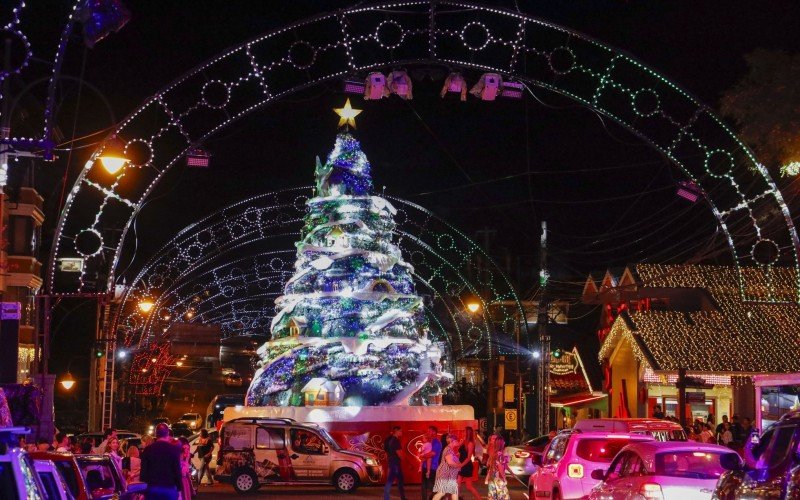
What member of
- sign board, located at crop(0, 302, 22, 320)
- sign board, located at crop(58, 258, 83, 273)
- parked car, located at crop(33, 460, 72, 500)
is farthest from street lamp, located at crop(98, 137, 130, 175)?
sign board, located at crop(58, 258, 83, 273)

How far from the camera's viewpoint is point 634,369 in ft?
149

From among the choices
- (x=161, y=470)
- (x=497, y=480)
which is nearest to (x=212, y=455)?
(x=497, y=480)

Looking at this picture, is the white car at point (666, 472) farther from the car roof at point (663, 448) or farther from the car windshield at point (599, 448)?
the car windshield at point (599, 448)

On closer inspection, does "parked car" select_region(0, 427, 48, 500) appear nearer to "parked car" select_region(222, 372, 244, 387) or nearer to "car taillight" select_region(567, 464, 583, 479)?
"car taillight" select_region(567, 464, 583, 479)

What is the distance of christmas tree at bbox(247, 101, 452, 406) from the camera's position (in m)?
36.4

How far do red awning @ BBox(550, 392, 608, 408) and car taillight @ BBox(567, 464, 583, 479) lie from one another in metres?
30.2

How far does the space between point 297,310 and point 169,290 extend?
2274 cm

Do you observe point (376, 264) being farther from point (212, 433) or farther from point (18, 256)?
point (18, 256)

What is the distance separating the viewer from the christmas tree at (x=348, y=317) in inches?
1435

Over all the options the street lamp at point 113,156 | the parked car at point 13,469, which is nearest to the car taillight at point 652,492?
the parked car at point 13,469

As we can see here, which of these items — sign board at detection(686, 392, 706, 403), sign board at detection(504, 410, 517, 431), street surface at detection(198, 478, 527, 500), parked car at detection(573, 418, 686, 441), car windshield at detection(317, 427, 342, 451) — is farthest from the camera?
sign board at detection(504, 410, 517, 431)

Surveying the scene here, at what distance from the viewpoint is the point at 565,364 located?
54.1 metres

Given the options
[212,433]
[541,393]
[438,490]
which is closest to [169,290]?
[212,433]

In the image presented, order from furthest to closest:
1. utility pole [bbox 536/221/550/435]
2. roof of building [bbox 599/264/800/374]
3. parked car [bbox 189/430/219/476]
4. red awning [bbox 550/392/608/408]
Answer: red awning [bbox 550/392/608/408]
roof of building [bbox 599/264/800/374]
utility pole [bbox 536/221/550/435]
parked car [bbox 189/430/219/476]
